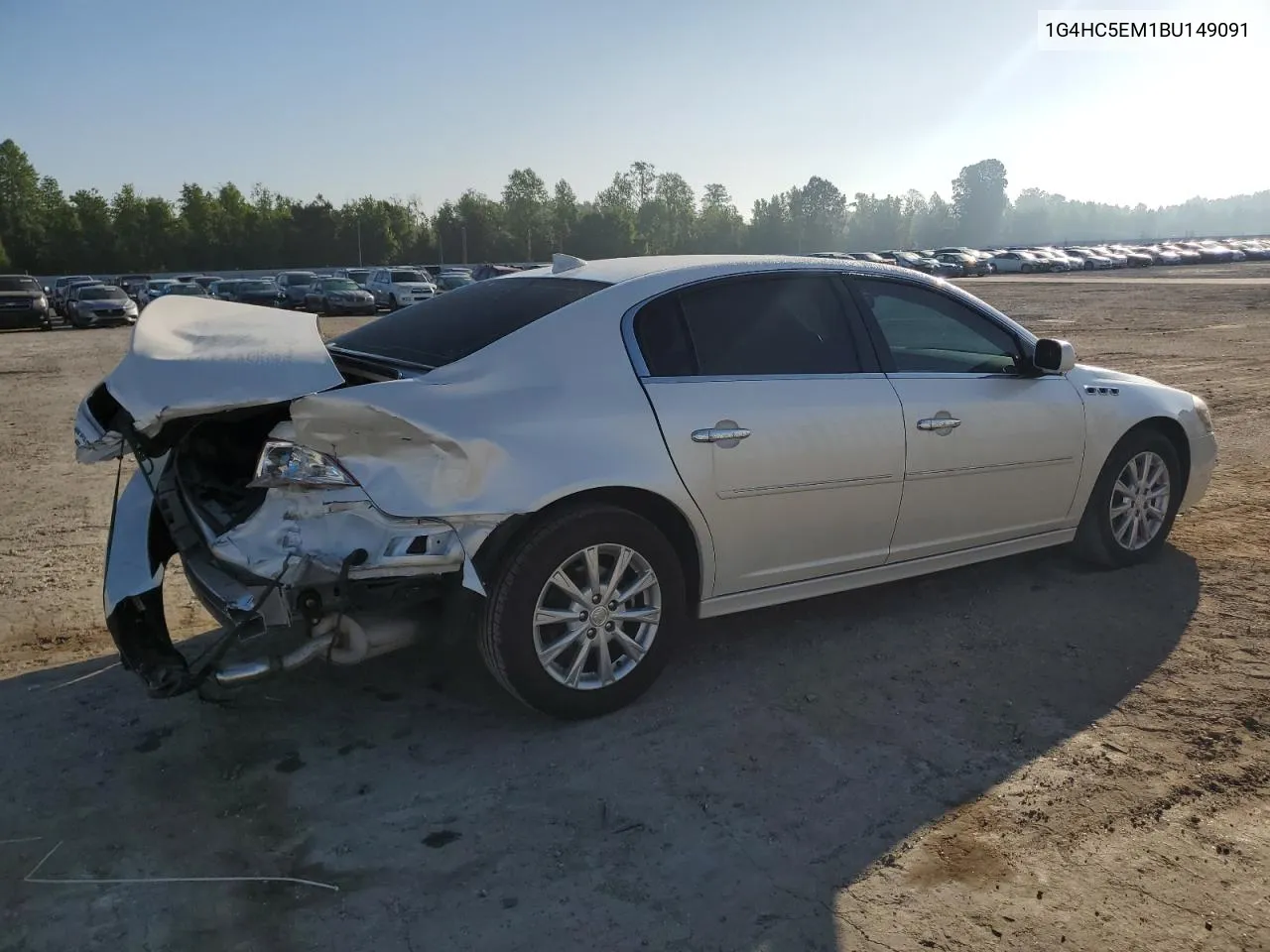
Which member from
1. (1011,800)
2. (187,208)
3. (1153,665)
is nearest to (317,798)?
(1011,800)

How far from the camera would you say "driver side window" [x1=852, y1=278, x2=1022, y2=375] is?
4.60m

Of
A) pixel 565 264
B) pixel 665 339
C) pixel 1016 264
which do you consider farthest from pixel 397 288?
pixel 1016 264

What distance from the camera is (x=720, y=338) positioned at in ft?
13.5

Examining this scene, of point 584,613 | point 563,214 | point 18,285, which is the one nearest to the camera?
point 584,613

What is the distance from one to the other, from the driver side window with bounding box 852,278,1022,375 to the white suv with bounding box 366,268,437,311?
35069 mm

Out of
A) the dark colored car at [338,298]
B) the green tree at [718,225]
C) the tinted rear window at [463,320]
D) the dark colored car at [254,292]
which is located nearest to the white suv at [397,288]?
the dark colored car at [338,298]

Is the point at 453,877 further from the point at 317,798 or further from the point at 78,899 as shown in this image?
the point at 78,899

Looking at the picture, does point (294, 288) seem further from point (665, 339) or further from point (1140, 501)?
point (665, 339)

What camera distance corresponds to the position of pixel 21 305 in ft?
97.9

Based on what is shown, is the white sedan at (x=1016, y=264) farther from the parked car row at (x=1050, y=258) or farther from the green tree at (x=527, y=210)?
the green tree at (x=527, y=210)

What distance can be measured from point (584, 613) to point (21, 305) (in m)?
32.0

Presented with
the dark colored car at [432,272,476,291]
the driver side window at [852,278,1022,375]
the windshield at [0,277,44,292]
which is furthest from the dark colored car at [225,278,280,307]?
the driver side window at [852,278,1022,375]

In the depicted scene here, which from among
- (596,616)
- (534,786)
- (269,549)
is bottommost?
(534,786)

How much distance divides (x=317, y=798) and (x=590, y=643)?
1.05m
